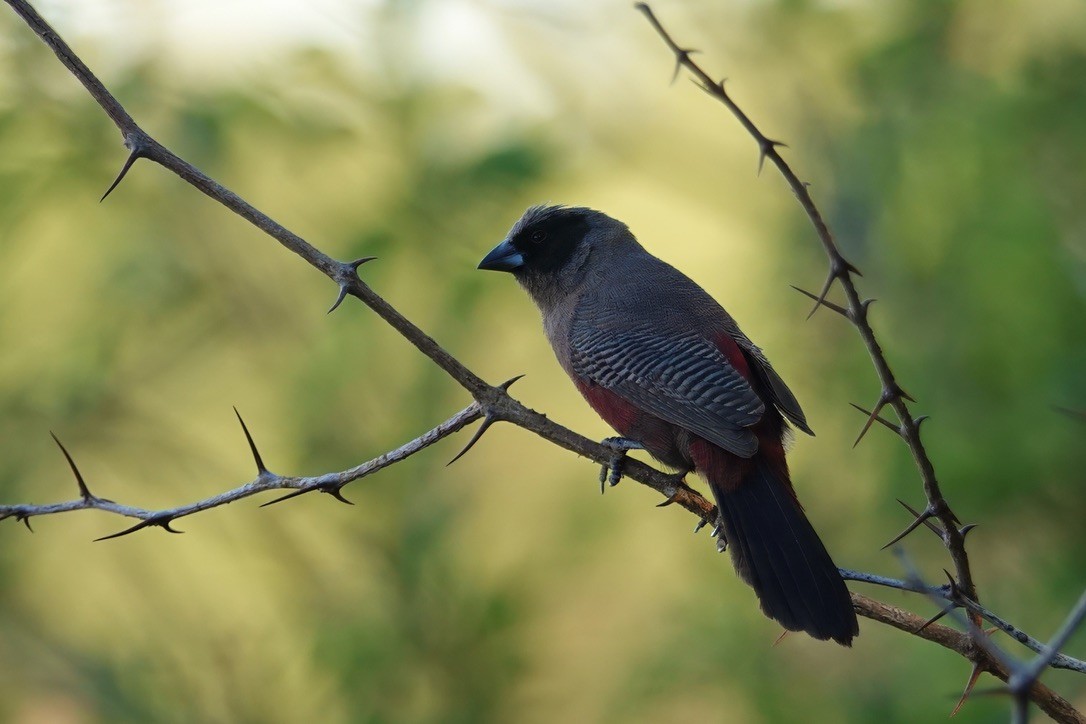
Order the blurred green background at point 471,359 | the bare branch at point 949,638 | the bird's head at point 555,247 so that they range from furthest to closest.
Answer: the blurred green background at point 471,359 < the bird's head at point 555,247 < the bare branch at point 949,638

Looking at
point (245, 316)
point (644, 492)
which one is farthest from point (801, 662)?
point (245, 316)

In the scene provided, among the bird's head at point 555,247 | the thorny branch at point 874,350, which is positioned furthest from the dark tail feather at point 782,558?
the bird's head at point 555,247

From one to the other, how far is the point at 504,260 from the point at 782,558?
6.87ft

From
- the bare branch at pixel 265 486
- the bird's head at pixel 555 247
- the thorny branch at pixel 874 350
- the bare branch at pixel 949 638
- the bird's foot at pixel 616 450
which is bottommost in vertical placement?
the bare branch at pixel 949 638

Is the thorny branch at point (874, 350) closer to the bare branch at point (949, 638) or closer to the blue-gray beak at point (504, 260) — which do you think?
the bare branch at point (949, 638)

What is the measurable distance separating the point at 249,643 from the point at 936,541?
12.2 feet

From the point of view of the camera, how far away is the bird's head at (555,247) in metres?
4.65

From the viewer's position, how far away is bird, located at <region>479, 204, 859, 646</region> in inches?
118

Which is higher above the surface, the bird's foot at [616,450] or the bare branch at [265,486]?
the bird's foot at [616,450]

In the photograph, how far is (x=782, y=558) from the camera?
118 inches

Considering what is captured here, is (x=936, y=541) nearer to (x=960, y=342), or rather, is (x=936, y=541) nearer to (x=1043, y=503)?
(x=1043, y=503)

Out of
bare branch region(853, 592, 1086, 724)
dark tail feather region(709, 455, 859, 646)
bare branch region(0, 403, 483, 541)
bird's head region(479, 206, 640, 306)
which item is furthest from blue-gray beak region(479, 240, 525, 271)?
bare branch region(853, 592, 1086, 724)

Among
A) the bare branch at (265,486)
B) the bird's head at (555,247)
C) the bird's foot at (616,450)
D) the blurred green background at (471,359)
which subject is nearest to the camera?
the bare branch at (265,486)

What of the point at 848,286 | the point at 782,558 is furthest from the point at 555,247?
the point at 848,286
